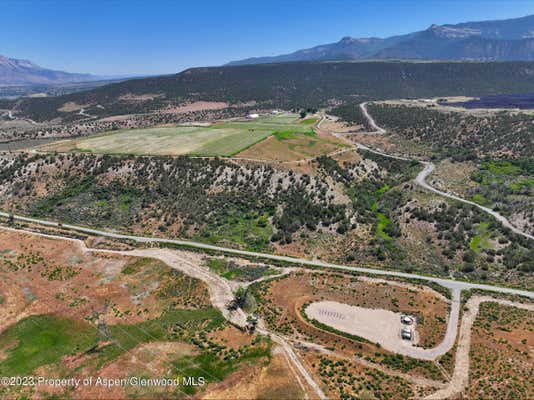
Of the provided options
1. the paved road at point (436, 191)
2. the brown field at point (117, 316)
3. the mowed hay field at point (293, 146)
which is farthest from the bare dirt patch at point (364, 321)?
the mowed hay field at point (293, 146)

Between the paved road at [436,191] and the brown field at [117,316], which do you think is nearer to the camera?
the brown field at [117,316]

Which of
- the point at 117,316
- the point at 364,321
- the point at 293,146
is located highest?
the point at 293,146

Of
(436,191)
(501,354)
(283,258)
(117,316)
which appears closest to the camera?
(501,354)

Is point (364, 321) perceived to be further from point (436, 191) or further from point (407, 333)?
point (436, 191)

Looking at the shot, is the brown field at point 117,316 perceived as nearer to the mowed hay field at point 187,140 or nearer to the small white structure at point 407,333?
the small white structure at point 407,333

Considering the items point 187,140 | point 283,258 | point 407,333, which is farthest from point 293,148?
point 407,333

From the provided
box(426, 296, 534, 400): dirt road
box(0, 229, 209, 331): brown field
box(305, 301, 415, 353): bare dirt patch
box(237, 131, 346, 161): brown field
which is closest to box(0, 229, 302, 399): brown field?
box(0, 229, 209, 331): brown field

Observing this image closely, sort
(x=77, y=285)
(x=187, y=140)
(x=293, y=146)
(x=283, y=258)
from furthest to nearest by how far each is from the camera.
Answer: (x=187, y=140)
(x=293, y=146)
(x=283, y=258)
(x=77, y=285)

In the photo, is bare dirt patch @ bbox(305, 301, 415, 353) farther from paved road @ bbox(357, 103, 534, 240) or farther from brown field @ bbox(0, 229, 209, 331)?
paved road @ bbox(357, 103, 534, 240)
